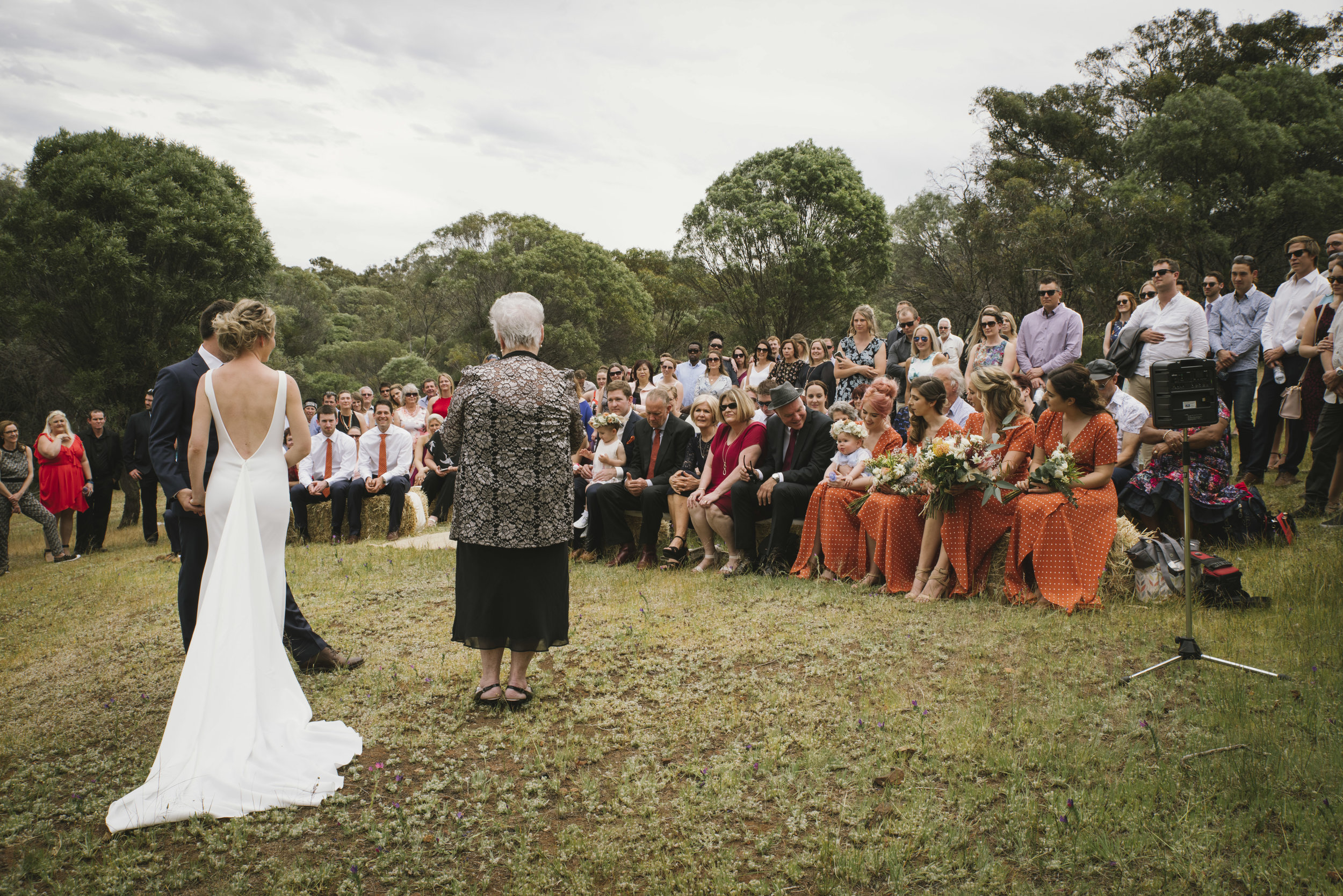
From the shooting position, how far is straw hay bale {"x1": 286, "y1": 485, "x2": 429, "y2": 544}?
37.1ft

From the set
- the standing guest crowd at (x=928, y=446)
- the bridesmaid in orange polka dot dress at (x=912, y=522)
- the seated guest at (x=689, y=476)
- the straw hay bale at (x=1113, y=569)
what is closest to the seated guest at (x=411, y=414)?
the standing guest crowd at (x=928, y=446)

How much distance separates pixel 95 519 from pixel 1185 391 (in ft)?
48.2

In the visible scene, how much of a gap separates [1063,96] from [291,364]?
33.0 meters

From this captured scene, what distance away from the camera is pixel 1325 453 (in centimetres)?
730

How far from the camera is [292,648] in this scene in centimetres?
528

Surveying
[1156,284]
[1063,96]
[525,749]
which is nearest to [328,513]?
[525,749]

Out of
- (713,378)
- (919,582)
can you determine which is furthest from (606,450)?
(919,582)

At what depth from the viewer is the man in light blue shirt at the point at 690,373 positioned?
41.0ft

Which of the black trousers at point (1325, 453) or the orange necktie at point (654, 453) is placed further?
the orange necktie at point (654, 453)

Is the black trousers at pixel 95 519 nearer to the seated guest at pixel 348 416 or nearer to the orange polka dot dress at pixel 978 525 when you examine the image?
the seated guest at pixel 348 416

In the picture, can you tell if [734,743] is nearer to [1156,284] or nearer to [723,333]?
[1156,284]

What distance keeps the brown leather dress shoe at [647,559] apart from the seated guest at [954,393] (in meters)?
3.34

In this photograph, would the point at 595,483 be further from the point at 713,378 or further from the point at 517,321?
the point at 517,321

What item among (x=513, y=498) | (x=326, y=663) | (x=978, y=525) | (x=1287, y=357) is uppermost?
(x=1287, y=357)
